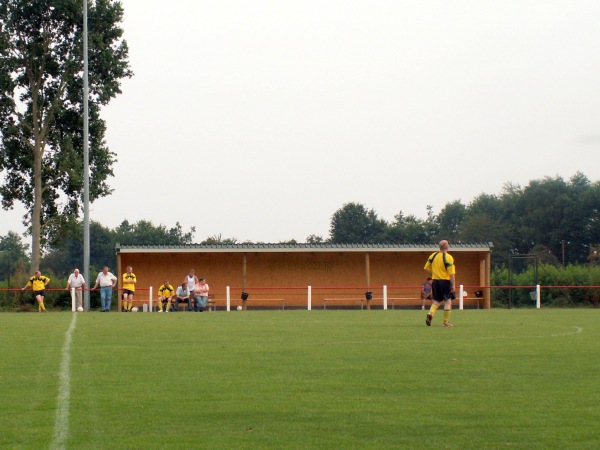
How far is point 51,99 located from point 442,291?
3419 cm

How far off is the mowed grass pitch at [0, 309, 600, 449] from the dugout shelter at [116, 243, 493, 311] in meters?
27.1

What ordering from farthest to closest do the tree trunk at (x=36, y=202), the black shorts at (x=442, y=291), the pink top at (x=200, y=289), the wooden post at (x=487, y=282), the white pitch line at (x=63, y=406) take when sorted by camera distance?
the tree trunk at (x=36, y=202) < the wooden post at (x=487, y=282) < the pink top at (x=200, y=289) < the black shorts at (x=442, y=291) < the white pitch line at (x=63, y=406)

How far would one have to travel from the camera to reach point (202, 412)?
8289 mm

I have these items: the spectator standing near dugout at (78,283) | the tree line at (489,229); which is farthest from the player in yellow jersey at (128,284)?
the tree line at (489,229)

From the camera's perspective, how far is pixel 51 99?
50.5 metres

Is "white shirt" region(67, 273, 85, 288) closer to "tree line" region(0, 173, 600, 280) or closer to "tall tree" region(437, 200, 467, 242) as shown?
"tree line" region(0, 173, 600, 280)

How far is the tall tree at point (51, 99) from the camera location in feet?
162

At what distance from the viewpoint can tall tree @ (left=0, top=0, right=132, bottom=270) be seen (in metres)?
49.3

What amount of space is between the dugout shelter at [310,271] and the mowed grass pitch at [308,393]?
27112 millimetres

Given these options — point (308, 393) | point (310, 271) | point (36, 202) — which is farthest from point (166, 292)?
point (308, 393)

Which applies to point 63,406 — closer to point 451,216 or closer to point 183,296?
point 183,296

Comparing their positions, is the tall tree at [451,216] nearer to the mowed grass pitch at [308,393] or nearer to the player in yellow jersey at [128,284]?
the player in yellow jersey at [128,284]

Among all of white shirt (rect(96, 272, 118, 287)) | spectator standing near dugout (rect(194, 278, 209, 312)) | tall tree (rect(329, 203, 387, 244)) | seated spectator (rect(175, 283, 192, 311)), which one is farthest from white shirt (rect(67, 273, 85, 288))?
tall tree (rect(329, 203, 387, 244))

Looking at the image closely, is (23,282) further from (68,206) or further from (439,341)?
(439,341)
